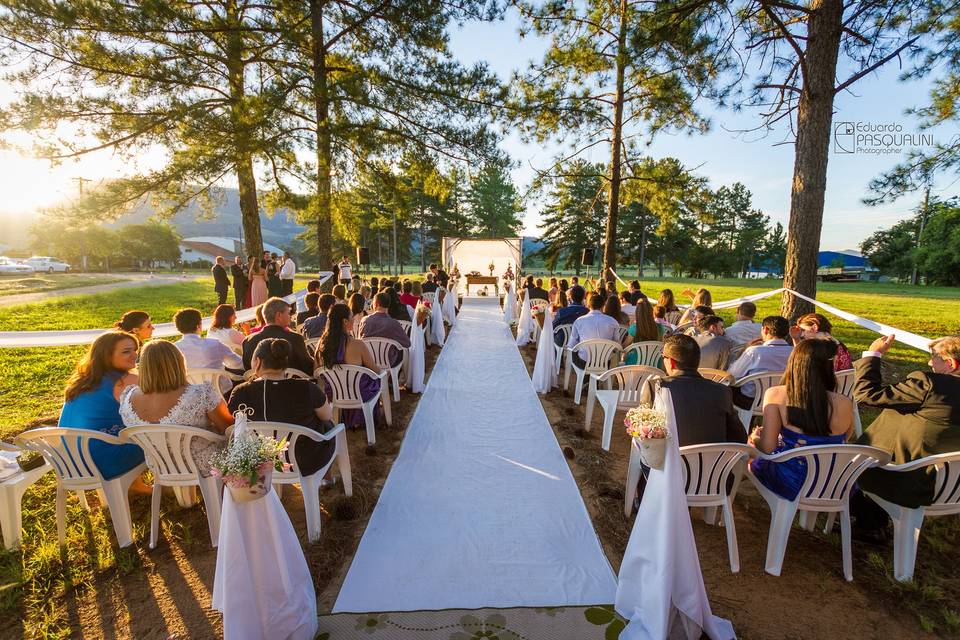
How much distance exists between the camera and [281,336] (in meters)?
3.74

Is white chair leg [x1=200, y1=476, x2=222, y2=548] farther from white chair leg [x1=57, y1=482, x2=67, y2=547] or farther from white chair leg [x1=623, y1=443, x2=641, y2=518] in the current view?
white chair leg [x1=623, y1=443, x2=641, y2=518]

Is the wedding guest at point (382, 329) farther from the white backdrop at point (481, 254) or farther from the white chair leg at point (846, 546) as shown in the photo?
the white backdrop at point (481, 254)

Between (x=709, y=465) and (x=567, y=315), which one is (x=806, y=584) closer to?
(x=709, y=465)

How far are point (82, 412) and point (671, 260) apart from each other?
52973 mm

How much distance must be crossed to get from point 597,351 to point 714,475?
2.59 m

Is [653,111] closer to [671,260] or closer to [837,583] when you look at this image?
[837,583]

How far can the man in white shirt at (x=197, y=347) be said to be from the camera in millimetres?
3742

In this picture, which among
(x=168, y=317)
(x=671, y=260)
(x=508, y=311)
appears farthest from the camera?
(x=671, y=260)

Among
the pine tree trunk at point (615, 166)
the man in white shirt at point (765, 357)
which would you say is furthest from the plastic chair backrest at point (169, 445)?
the pine tree trunk at point (615, 166)

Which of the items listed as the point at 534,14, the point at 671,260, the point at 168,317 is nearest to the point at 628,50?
the point at 534,14

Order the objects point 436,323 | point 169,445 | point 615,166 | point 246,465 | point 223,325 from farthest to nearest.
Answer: point 615,166
point 436,323
point 223,325
point 169,445
point 246,465

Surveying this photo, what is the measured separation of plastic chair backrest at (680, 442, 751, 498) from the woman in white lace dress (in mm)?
2730

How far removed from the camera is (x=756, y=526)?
2.91 m

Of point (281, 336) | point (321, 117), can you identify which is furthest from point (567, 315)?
point (321, 117)
